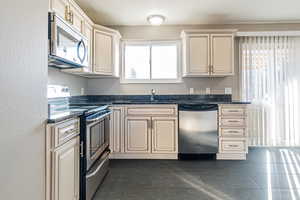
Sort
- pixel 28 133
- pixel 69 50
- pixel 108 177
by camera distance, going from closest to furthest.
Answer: pixel 28 133
pixel 69 50
pixel 108 177

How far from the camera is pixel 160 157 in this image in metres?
3.41

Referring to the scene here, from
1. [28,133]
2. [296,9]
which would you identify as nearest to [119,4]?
[28,133]

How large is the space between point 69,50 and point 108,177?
160 cm

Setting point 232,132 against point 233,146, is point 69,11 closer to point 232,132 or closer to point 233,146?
point 232,132

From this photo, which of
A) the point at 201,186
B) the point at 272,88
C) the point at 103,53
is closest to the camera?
the point at 201,186

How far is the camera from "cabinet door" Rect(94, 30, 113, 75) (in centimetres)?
348

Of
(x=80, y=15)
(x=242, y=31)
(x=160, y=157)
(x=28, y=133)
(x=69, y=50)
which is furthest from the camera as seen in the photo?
(x=242, y=31)

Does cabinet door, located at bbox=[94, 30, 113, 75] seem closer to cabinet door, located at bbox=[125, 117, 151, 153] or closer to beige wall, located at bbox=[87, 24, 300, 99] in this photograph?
beige wall, located at bbox=[87, 24, 300, 99]

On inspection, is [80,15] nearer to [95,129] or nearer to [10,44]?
[95,129]

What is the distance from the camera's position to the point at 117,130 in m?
3.41

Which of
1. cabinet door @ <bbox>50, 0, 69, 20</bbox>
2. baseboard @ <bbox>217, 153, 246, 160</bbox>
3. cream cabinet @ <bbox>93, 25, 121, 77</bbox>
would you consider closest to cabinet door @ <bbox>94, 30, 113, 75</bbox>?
cream cabinet @ <bbox>93, 25, 121, 77</bbox>

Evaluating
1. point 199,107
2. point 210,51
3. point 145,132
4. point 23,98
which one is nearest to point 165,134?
point 145,132

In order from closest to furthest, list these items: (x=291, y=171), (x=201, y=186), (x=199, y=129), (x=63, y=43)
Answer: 1. (x=63, y=43)
2. (x=201, y=186)
3. (x=291, y=171)
4. (x=199, y=129)

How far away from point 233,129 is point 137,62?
2137 mm
